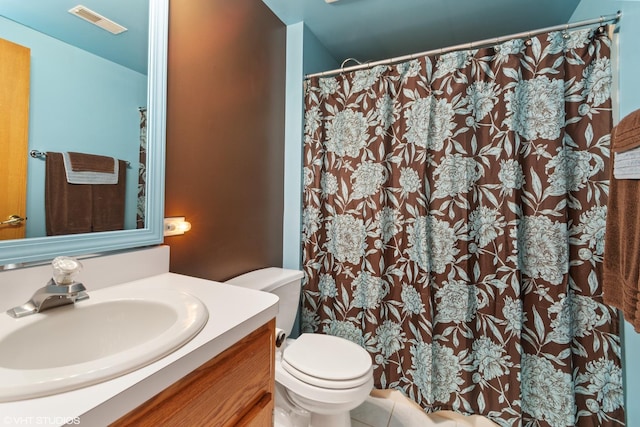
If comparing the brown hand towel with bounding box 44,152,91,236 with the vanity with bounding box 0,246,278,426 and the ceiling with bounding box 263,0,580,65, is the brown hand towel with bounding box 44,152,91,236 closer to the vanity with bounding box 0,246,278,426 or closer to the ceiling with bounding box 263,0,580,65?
the vanity with bounding box 0,246,278,426

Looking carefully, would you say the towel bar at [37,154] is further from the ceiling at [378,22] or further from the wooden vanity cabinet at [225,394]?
the wooden vanity cabinet at [225,394]

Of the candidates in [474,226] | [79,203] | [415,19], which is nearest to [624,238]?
[474,226]

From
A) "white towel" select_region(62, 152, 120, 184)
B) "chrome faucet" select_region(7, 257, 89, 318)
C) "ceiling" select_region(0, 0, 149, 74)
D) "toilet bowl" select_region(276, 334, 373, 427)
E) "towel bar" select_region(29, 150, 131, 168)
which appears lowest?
"toilet bowl" select_region(276, 334, 373, 427)

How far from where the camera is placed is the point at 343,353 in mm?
1219

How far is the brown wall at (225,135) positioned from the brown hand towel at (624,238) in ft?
4.93

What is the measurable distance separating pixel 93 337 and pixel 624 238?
1.62m

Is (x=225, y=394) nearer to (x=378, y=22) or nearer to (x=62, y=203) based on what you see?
(x=62, y=203)

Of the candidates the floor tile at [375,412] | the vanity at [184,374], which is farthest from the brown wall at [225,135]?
the floor tile at [375,412]

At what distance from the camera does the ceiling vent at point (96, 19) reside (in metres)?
0.83

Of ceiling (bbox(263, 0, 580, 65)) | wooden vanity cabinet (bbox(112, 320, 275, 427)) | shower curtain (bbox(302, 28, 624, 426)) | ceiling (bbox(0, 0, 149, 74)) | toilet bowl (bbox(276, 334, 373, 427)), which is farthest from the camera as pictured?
ceiling (bbox(263, 0, 580, 65))

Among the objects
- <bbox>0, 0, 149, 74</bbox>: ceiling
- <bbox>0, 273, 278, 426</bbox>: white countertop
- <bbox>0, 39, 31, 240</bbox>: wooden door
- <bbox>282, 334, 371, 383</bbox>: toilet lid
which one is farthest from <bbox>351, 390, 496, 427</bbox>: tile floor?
<bbox>0, 0, 149, 74</bbox>: ceiling

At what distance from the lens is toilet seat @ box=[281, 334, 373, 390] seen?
1.06 metres

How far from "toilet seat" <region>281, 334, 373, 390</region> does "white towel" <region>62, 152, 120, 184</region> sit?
0.96 meters

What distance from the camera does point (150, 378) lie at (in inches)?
17.3
